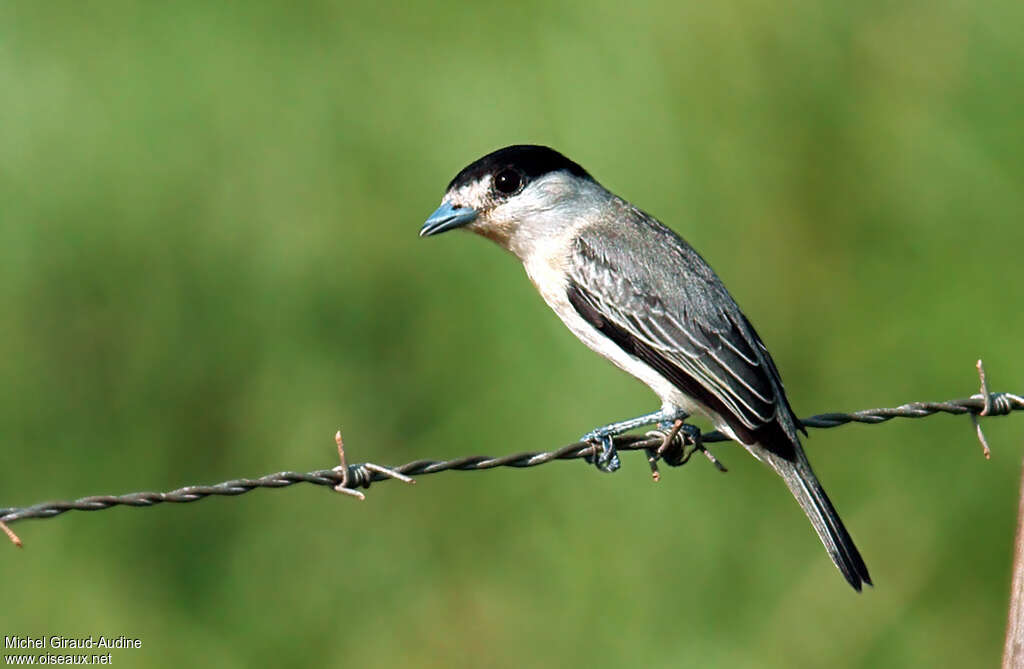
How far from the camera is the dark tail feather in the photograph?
495 cm

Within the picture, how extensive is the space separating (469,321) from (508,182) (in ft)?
4.84

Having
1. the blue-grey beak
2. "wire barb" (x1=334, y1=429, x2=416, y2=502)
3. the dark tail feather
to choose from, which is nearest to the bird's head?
the blue-grey beak

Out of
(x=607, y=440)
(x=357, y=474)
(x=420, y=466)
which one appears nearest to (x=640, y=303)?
(x=607, y=440)

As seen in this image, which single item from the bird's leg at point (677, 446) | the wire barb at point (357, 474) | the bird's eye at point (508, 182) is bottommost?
the bird's leg at point (677, 446)

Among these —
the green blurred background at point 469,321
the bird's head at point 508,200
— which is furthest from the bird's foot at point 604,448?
the green blurred background at point 469,321

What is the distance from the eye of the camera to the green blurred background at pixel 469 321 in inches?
259

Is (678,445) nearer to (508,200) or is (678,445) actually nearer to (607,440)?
(607,440)

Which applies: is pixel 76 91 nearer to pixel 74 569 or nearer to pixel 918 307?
pixel 74 569

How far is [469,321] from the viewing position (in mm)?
7211

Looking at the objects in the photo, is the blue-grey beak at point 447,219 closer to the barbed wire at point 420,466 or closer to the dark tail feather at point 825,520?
the barbed wire at point 420,466

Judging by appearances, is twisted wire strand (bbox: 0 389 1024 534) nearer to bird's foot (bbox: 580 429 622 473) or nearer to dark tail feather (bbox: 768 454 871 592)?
bird's foot (bbox: 580 429 622 473)

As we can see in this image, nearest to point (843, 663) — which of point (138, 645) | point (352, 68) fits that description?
point (138, 645)

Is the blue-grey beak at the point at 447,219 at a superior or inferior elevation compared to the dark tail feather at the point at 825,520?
superior

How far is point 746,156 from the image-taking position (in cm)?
769
